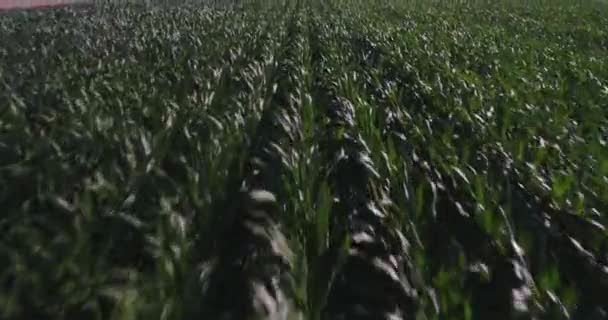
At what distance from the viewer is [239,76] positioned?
5922 mm

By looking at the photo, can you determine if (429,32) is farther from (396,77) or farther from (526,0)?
(526,0)

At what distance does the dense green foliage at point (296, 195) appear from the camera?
2070 millimetres

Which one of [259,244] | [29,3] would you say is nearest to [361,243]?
[259,244]

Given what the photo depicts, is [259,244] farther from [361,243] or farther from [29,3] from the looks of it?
[29,3]

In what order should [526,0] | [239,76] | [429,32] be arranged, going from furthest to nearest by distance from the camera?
[526,0], [429,32], [239,76]

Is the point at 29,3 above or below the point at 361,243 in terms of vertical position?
below

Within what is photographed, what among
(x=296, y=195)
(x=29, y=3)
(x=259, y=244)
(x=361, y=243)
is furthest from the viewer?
(x=29, y=3)

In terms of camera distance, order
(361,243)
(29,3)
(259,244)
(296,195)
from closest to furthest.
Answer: (259,244) → (361,243) → (296,195) → (29,3)

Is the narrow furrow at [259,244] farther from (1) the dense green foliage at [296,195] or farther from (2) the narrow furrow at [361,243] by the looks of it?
(2) the narrow furrow at [361,243]

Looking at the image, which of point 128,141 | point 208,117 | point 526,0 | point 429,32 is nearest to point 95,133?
point 128,141

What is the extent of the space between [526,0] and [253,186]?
23337 millimetres

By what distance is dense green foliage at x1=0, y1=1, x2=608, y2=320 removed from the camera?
81.5 inches

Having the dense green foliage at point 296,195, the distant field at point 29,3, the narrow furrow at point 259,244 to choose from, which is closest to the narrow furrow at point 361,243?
the dense green foliage at point 296,195

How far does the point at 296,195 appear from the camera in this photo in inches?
115
